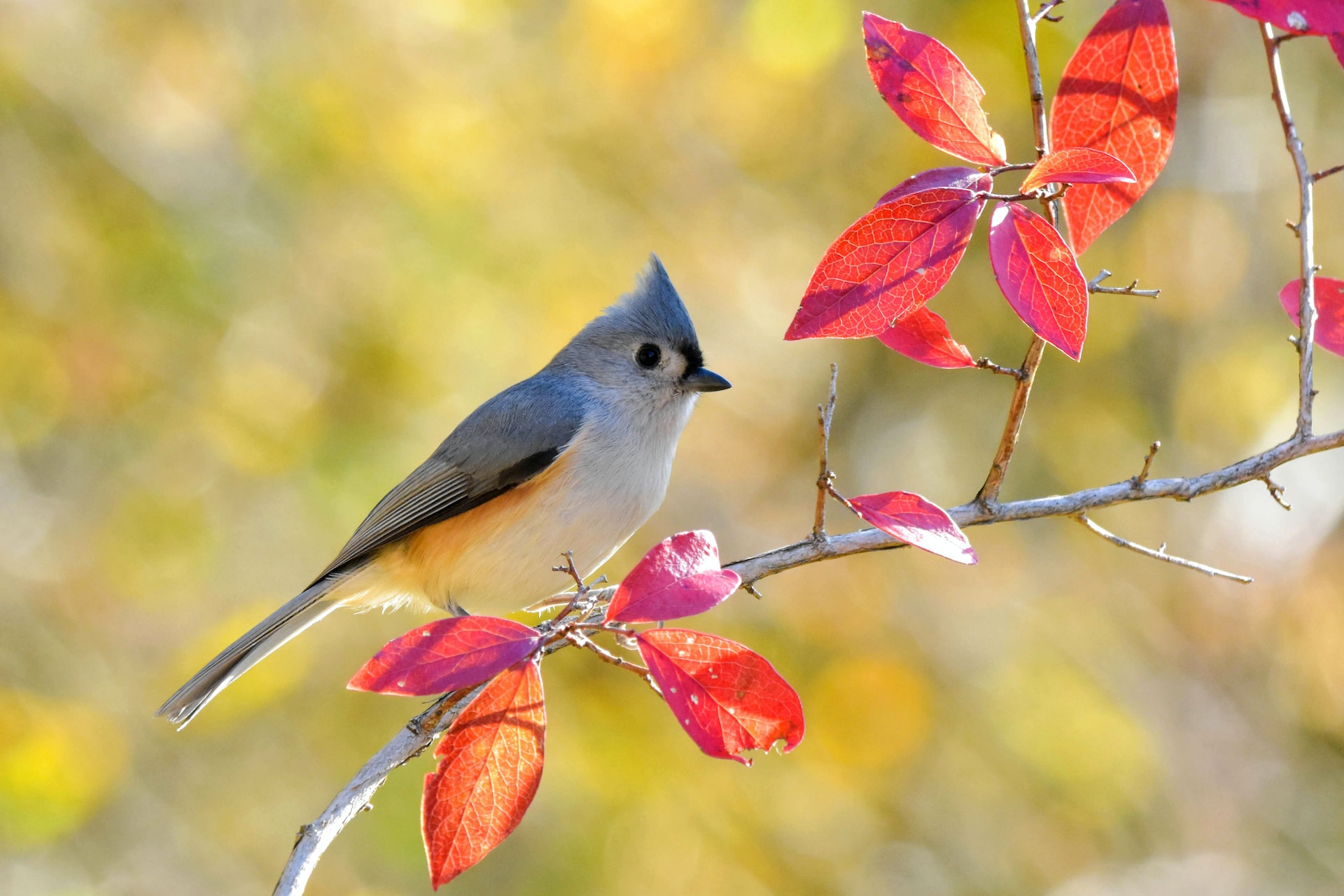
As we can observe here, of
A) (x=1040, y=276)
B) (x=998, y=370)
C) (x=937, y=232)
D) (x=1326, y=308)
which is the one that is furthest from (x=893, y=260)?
(x=1326, y=308)

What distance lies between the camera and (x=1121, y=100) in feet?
4.41

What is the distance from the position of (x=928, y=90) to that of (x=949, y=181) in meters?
0.11

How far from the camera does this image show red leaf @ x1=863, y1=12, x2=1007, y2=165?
46.8 inches

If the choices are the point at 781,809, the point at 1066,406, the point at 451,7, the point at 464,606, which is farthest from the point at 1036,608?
the point at 451,7

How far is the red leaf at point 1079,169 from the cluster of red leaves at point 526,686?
0.52m

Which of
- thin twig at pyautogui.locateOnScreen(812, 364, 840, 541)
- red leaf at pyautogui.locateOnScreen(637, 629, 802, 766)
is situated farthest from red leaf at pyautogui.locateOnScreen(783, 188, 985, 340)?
red leaf at pyautogui.locateOnScreen(637, 629, 802, 766)

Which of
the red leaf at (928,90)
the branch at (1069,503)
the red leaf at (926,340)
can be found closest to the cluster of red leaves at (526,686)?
the branch at (1069,503)

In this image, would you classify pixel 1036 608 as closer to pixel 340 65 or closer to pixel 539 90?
pixel 539 90

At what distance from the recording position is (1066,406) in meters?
4.56

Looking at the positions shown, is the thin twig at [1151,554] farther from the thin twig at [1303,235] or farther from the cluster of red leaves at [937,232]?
A: the cluster of red leaves at [937,232]

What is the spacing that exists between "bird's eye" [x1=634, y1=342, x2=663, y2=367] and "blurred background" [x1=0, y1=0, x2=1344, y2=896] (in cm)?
153

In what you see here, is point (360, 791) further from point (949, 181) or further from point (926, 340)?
point (949, 181)

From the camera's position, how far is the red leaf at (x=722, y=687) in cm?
114

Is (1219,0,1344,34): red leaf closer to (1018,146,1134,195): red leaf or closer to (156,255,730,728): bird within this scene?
(1018,146,1134,195): red leaf
